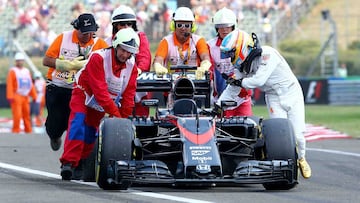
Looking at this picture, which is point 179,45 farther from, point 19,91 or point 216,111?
point 19,91

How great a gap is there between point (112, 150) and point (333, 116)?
1781 centimetres

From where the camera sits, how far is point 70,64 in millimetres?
12547

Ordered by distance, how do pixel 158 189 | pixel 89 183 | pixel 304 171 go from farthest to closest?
1. pixel 304 171
2. pixel 89 183
3. pixel 158 189

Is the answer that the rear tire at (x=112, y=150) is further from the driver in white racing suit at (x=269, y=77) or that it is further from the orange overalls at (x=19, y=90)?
the orange overalls at (x=19, y=90)

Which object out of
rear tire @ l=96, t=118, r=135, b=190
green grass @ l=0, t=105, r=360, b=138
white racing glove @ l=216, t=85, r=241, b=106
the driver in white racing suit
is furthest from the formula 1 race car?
green grass @ l=0, t=105, r=360, b=138

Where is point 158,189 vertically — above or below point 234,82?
below

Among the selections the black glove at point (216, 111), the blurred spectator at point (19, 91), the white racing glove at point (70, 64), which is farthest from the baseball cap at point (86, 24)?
the blurred spectator at point (19, 91)

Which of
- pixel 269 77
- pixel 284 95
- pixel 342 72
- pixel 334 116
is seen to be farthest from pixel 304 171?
pixel 342 72

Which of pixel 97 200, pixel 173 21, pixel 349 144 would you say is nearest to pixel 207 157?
pixel 97 200

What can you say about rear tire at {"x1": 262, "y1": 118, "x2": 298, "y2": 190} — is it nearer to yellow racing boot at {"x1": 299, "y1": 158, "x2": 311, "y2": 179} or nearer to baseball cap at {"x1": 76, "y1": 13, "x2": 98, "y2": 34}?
yellow racing boot at {"x1": 299, "y1": 158, "x2": 311, "y2": 179}

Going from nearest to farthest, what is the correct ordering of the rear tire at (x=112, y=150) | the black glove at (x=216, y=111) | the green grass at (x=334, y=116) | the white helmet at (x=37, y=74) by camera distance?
the rear tire at (x=112, y=150) < the black glove at (x=216, y=111) < the green grass at (x=334, y=116) < the white helmet at (x=37, y=74)

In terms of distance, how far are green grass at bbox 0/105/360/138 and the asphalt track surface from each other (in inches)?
282

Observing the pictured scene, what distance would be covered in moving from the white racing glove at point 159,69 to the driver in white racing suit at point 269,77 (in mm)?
803

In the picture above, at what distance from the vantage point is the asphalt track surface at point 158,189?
9.52 metres
